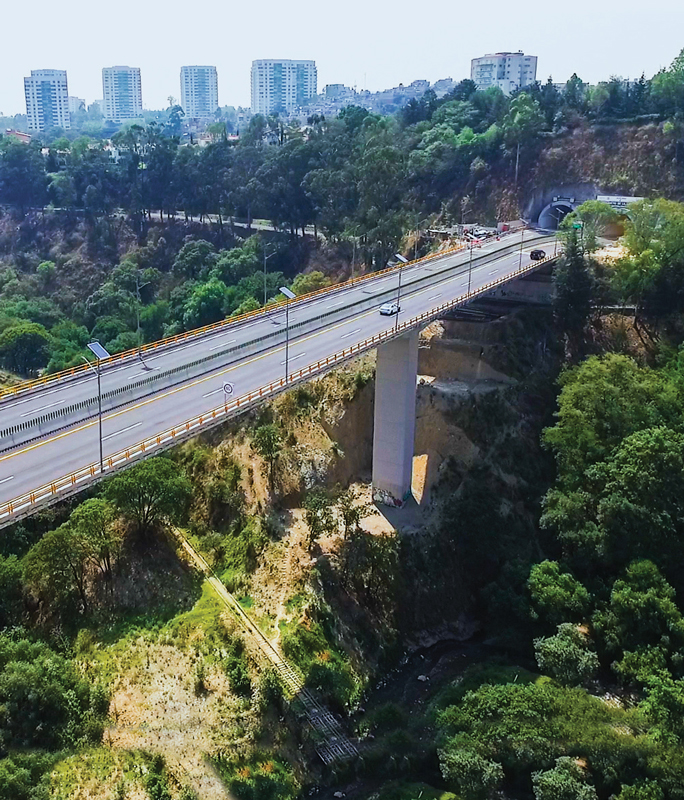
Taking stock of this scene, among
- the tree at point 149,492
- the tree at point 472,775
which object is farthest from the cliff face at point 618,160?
the tree at point 472,775

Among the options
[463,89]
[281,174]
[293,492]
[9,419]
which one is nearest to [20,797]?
[9,419]

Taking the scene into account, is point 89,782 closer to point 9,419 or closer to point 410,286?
point 9,419

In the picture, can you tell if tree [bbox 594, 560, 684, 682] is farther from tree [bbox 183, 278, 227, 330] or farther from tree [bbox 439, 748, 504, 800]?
tree [bbox 183, 278, 227, 330]

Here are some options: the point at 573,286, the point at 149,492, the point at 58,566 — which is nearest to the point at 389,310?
the point at 573,286

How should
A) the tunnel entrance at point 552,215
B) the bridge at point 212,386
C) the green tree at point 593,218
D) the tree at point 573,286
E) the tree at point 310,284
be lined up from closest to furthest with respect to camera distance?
the bridge at point 212,386 < the tree at point 573,286 < the green tree at point 593,218 < the tree at point 310,284 < the tunnel entrance at point 552,215

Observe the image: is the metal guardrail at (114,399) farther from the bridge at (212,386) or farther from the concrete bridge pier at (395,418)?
the concrete bridge pier at (395,418)

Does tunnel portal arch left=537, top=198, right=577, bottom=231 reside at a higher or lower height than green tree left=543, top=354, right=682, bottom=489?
higher

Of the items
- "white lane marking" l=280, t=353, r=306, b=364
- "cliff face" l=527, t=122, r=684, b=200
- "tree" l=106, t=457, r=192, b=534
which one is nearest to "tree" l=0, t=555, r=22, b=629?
"tree" l=106, t=457, r=192, b=534
